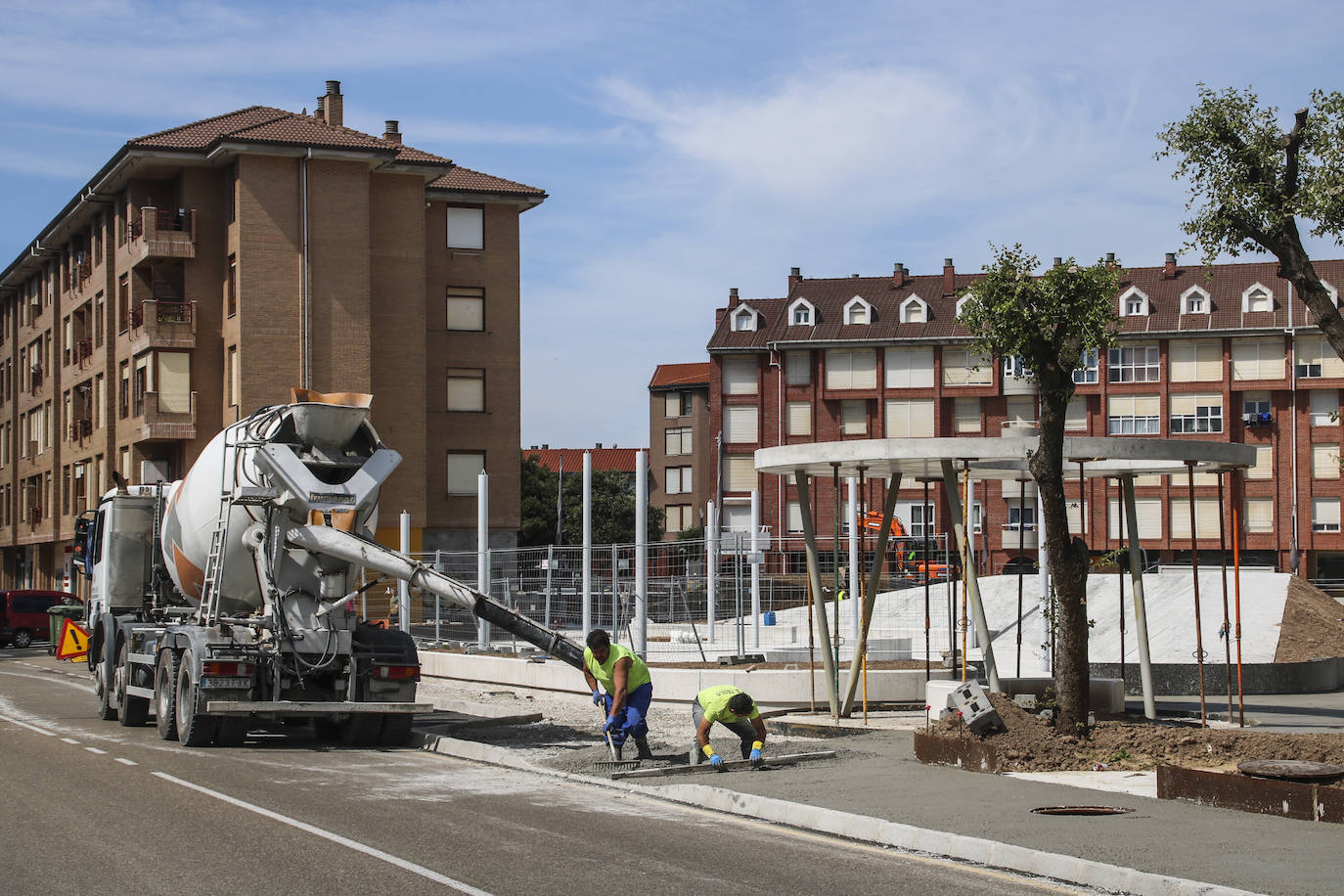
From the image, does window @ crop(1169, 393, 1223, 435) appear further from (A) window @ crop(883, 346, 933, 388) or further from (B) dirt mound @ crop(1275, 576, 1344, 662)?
(B) dirt mound @ crop(1275, 576, 1344, 662)

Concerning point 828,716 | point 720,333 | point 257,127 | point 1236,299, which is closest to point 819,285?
point 720,333

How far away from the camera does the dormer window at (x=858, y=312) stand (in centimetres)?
7824

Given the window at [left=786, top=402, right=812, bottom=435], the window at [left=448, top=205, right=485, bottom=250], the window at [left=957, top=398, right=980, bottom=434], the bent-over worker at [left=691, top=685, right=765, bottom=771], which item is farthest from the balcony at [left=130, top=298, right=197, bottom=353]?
the bent-over worker at [left=691, top=685, right=765, bottom=771]

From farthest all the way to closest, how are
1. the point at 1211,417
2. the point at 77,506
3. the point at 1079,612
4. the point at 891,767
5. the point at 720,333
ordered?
the point at 720,333, the point at 1211,417, the point at 77,506, the point at 1079,612, the point at 891,767

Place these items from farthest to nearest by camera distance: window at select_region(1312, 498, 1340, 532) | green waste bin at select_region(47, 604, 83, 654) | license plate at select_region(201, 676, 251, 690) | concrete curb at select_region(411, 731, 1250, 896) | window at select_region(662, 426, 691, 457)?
window at select_region(662, 426, 691, 457), window at select_region(1312, 498, 1340, 532), green waste bin at select_region(47, 604, 83, 654), license plate at select_region(201, 676, 251, 690), concrete curb at select_region(411, 731, 1250, 896)

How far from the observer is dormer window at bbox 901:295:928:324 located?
77500 millimetres

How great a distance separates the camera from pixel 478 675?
26062 mm

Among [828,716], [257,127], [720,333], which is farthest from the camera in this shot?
[720,333]

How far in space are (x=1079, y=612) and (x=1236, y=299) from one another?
2524 inches

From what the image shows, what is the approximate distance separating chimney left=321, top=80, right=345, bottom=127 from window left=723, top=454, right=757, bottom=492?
31279 mm

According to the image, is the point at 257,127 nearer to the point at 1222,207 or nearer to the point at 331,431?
the point at 331,431

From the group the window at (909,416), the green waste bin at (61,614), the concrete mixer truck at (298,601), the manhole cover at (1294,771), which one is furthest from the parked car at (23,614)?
the window at (909,416)

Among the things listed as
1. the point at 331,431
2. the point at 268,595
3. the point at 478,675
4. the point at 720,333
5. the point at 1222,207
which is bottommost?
the point at 478,675

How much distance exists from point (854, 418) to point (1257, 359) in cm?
1961
